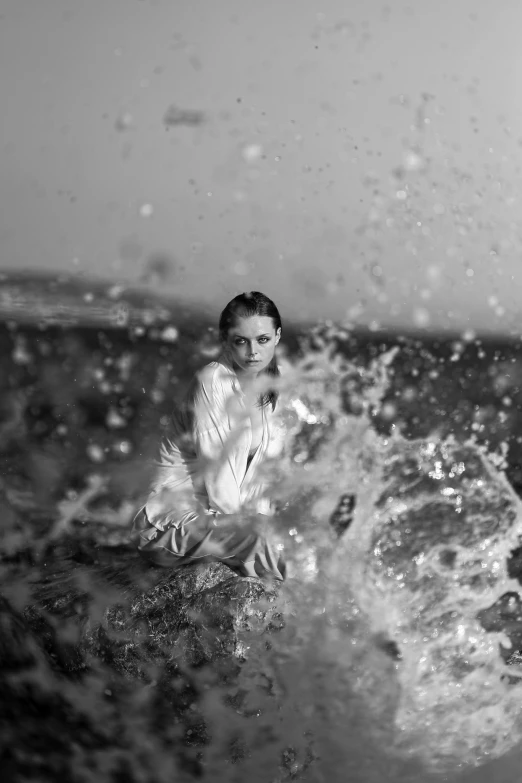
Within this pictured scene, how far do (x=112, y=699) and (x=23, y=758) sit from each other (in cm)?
26

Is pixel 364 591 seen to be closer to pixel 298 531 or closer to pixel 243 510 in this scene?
pixel 298 531

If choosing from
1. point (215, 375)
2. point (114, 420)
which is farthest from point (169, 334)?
point (215, 375)

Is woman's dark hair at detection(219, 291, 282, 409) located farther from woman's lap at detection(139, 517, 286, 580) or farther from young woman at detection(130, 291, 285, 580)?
woman's lap at detection(139, 517, 286, 580)

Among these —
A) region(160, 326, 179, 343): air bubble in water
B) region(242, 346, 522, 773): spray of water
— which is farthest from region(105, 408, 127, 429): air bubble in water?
region(242, 346, 522, 773): spray of water

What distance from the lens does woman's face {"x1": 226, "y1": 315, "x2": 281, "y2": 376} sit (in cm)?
181

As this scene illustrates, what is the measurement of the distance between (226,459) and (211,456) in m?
0.04

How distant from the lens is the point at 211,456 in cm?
188

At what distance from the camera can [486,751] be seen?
1.99 metres

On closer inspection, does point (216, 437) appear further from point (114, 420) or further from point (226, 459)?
point (114, 420)

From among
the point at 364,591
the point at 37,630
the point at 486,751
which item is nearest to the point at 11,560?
the point at 37,630

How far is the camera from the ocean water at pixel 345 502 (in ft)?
6.50

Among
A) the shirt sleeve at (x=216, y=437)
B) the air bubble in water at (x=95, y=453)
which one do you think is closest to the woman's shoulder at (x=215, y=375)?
the shirt sleeve at (x=216, y=437)

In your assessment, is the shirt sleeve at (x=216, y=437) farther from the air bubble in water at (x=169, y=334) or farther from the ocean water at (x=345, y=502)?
the air bubble in water at (x=169, y=334)

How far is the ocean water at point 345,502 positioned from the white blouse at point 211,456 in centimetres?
19
